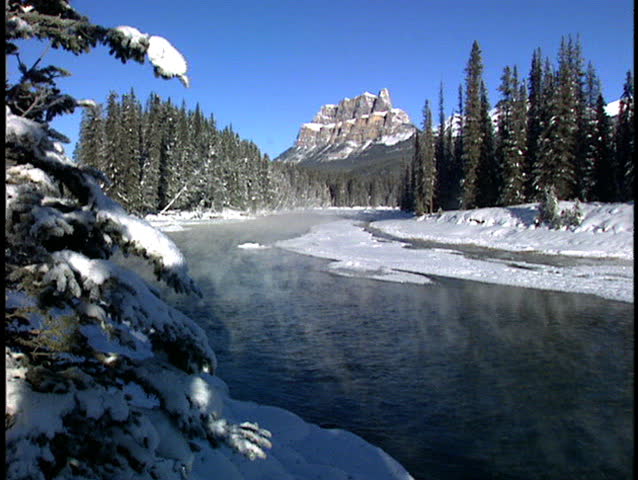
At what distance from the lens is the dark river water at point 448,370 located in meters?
7.45

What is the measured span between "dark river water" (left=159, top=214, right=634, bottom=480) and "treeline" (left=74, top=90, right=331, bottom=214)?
27.5 metres

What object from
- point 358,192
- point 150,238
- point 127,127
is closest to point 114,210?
point 150,238

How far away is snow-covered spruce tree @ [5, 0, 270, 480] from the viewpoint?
2605mm

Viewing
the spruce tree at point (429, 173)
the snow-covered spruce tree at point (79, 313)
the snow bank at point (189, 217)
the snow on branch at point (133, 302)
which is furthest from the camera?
the spruce tree at point (429, 173)

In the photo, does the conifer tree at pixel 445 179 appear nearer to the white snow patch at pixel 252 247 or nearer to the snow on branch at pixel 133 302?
the white snow patch at pixel 252 247

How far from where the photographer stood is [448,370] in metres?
10.6

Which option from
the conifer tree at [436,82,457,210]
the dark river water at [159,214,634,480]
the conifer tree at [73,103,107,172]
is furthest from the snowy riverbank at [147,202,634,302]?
the conifer tree at [73,103,107,172]

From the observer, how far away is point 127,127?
58188 mm

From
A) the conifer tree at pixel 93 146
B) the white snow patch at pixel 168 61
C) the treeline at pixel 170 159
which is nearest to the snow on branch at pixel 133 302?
the white snow patch at pixel 168 61

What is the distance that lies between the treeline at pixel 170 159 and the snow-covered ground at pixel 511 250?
2061 centimetres

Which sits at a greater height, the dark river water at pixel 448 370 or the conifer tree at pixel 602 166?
the conifer tree at pixel 602 166

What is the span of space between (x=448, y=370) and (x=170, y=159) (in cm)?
6460

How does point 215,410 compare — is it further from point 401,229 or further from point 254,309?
point 401,229

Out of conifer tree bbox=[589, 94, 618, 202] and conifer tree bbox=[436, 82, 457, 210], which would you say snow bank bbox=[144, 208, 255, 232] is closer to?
conifer tree bbox=[436, 82, 457, 210]
